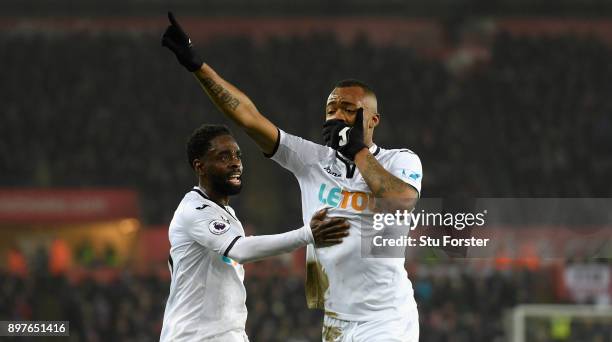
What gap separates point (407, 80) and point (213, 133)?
2146 cm

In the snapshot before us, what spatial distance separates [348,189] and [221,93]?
0.79m

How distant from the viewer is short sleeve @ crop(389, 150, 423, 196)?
4.70 m

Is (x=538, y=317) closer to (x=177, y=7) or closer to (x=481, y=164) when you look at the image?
(x=481, y=164)

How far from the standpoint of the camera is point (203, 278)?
16.9 ft

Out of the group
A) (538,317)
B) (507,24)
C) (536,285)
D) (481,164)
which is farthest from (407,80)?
(538,317)

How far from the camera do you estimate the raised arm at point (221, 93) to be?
4727 mm

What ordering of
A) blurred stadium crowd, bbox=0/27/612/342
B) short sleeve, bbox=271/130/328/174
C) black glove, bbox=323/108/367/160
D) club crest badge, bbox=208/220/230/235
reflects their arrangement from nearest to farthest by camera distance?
1. black glove, bbox=323/108/367/160
2. short sleeve, bbox=271/130/328/174
3. club crest badge, bbox=208/220/230/235
4. blurred stadium crowd, bbox=0/27/612/342

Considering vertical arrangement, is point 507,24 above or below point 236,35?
above

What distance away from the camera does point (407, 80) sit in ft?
86.9

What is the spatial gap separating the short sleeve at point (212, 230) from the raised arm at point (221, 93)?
0.51m

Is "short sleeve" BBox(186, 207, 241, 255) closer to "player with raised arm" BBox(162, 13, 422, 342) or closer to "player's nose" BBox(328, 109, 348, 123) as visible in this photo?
"player with raised arm" BBox(162, 13, 422, 342)

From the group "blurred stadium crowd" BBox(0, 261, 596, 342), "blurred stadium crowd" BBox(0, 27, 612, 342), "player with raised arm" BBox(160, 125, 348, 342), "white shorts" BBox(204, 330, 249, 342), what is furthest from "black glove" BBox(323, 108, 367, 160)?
"blurred stadium crowd" BBox(0, 27, 612, 342)

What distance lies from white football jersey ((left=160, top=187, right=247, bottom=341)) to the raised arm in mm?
561

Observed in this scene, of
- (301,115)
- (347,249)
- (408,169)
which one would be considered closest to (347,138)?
(408,169)
